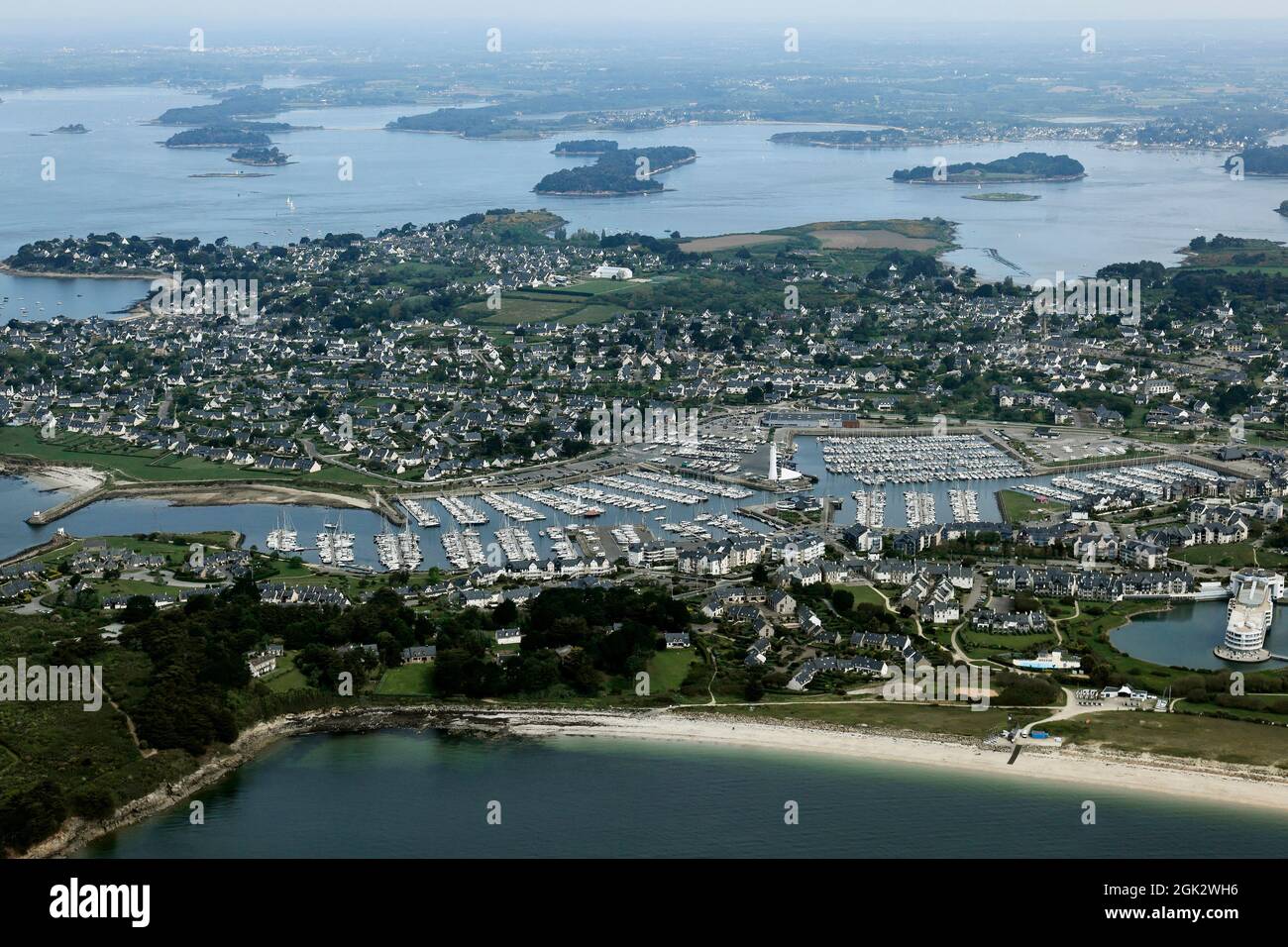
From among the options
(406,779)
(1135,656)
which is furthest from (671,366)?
(406,779)

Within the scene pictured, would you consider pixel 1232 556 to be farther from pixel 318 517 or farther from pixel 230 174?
pixel 230 174

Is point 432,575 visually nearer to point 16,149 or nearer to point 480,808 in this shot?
point 480,808

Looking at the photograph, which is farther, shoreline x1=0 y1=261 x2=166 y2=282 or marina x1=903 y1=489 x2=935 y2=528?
shoreline x1=0 y1=261 x2=166 y2=282

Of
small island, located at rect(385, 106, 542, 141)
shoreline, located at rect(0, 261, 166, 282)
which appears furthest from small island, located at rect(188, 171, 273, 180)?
shoreline, located at rect(0, 261, 166, 282)

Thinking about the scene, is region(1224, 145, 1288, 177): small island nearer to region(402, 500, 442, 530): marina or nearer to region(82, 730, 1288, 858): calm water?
region(402, 500, 442, 530): marina

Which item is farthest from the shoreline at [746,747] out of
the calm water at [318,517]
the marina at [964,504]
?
the marina at [964,504]

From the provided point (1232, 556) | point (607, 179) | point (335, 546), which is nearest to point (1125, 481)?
point (1232, 556)
